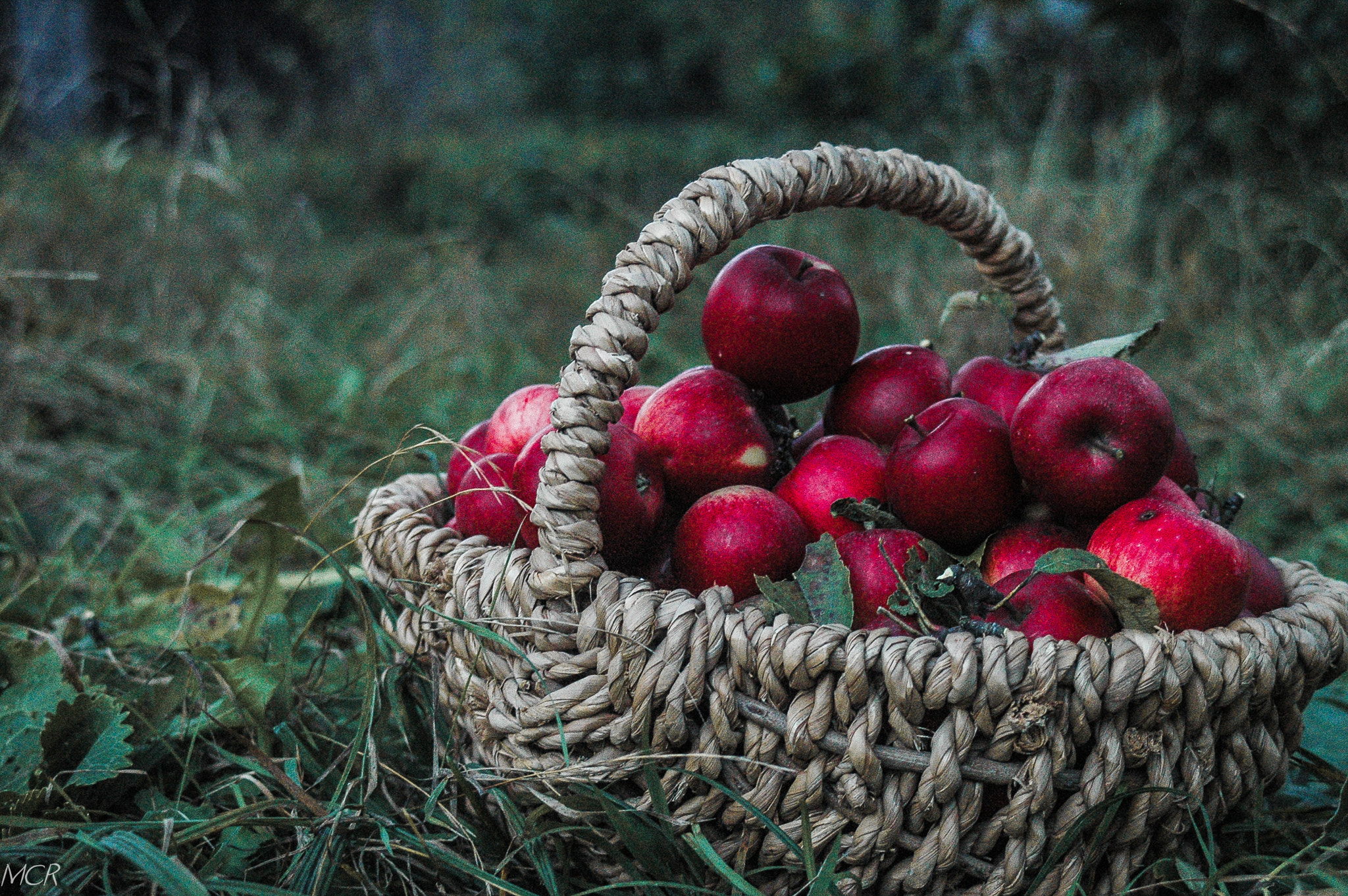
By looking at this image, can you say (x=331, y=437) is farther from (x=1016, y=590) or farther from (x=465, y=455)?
(x=1016, y=590)

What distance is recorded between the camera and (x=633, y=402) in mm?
1326

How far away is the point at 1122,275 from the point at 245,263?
3436 millimetres

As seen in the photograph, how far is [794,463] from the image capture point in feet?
4.29

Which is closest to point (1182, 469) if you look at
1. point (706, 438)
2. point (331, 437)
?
point (706, 438)

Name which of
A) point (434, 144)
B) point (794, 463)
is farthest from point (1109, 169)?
point (434, 144)

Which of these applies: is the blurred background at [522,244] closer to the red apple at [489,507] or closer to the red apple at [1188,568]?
the red apple at [1188,568]

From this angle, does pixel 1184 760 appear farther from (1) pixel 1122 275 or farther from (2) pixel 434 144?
(2) pixel 434 144

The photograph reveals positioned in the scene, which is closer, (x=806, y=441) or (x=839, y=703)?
(x=839, y=703)

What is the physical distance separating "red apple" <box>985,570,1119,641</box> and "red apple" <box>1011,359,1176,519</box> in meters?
0.12

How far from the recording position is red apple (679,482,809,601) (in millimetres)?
1005

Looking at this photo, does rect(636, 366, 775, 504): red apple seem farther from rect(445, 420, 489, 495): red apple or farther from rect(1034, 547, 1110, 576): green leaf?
rect(1034, 547, 1110, 576): green leaf

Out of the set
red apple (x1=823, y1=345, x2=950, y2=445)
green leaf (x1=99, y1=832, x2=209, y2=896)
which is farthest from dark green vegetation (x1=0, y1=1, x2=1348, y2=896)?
red apple (x1=823, y1=345, x2=950, y2=445)

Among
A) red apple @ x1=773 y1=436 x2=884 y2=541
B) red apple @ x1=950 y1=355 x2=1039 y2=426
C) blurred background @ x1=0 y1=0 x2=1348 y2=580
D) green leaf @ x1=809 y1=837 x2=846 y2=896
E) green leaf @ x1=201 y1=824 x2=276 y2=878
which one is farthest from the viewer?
blurred background @ x1=0 y1=0 x2=1348 y2=580

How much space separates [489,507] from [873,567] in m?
0.46
